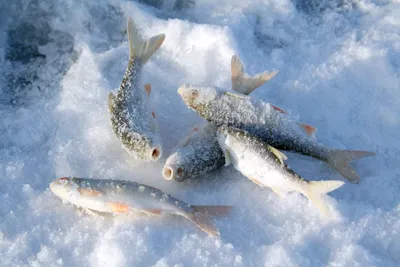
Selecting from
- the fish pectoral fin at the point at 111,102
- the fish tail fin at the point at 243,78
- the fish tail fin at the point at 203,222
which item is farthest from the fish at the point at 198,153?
the fish pectoral fin at the point at 111,102

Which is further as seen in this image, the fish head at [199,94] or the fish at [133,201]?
the fish head at [199,94]

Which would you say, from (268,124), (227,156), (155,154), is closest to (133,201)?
(155,154)

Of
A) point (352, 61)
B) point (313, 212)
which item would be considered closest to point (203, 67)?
point (352, 61)

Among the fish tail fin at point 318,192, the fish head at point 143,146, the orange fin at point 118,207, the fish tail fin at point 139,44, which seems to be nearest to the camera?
the fish tail fin at point 318,192

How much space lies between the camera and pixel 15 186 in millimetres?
3840

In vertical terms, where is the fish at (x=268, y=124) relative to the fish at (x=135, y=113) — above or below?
above

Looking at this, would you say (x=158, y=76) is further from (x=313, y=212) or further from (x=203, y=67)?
(x=313, y=212)

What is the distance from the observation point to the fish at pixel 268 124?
3.84 m

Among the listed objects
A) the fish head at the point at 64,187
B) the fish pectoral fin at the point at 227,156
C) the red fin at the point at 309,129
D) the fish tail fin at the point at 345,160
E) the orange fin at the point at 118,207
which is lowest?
the fish head at the point at 64,187

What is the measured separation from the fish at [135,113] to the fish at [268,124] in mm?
435

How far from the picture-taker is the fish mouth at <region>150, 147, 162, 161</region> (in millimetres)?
3789

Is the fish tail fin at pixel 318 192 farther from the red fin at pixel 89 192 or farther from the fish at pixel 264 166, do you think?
the red fin at pixel 89 192

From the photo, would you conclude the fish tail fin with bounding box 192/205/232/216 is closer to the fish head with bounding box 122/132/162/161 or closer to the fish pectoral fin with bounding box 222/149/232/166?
the fish pectoral fin with bounding box 222/149/232/166

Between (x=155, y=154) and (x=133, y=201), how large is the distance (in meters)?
0.48
